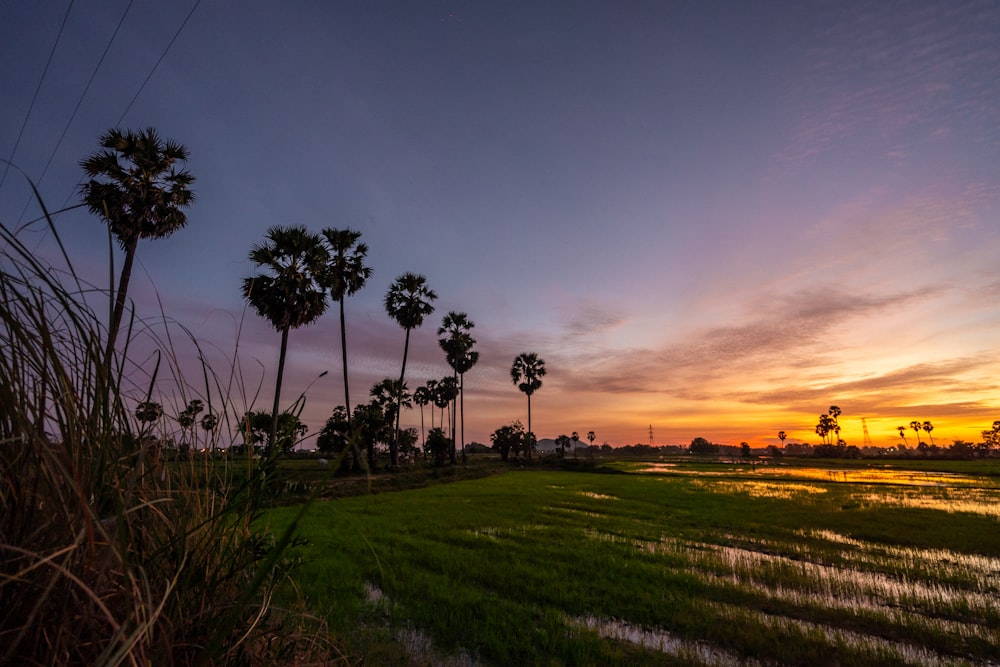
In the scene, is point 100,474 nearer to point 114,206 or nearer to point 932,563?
point 932,563

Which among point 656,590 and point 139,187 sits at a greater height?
point 139,187

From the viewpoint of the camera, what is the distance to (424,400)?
288 ft

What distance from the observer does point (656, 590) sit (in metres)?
9.04

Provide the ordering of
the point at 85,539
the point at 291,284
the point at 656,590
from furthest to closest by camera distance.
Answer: the point at 291,284, the point at 656,590, the point at 85,539

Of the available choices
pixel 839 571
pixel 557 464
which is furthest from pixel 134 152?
pixel 557 464

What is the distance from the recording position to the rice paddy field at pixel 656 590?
255 inches

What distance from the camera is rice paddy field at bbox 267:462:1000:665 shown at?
21.2ft

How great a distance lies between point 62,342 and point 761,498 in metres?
32.7

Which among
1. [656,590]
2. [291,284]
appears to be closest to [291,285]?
[291,284]

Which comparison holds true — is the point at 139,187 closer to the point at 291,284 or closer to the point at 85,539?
the point at 291,284

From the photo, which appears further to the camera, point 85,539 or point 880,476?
point 880,476

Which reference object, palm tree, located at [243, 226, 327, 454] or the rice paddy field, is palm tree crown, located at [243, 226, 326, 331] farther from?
the rice paddy field

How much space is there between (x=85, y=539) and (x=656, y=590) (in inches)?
397

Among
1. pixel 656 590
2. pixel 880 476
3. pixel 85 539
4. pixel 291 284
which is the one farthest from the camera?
pixel 880 476
